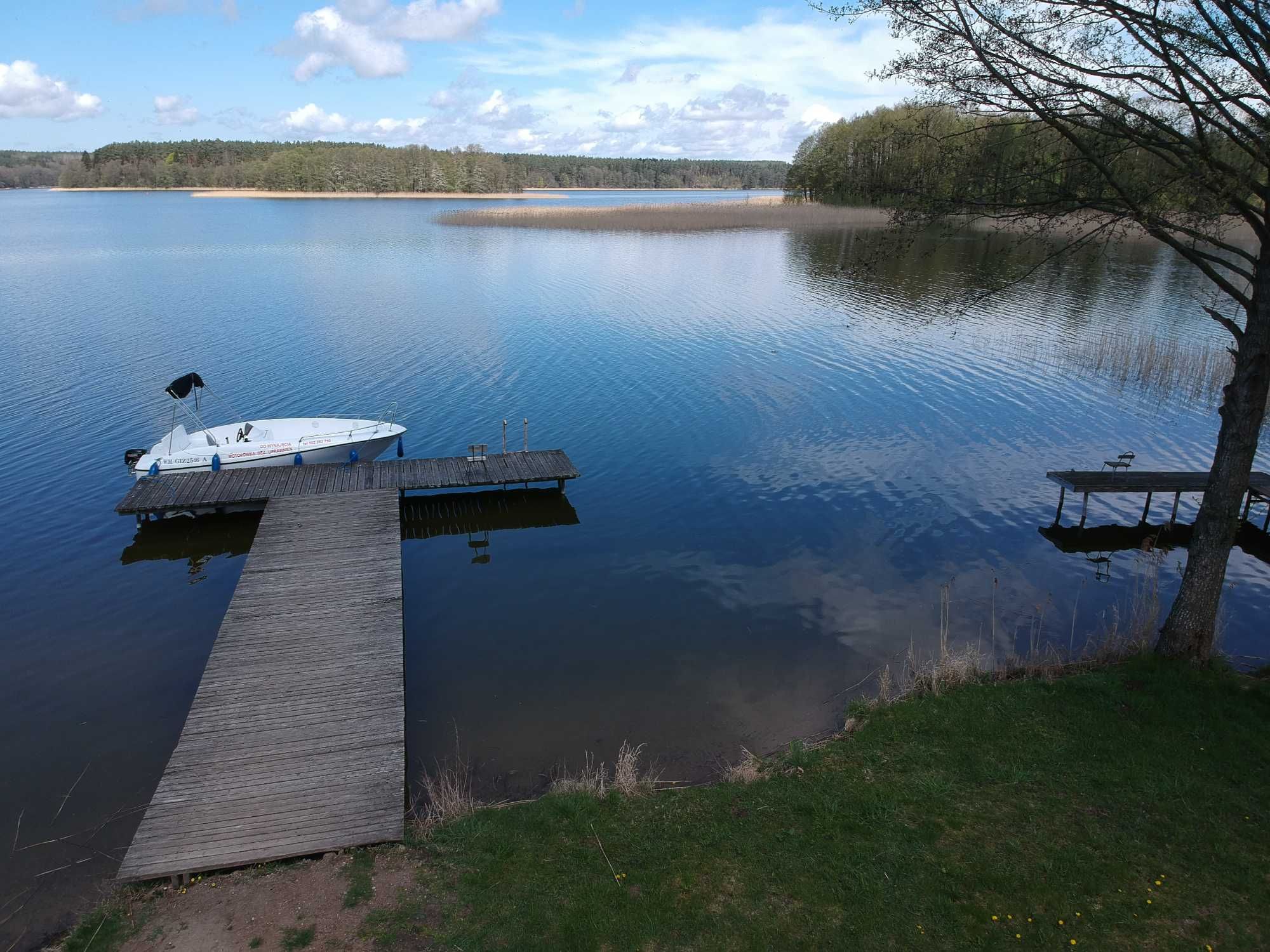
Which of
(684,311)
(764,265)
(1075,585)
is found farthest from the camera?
(764,265)

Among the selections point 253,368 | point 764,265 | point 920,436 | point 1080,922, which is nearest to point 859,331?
point 920,436

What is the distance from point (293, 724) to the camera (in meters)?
10.2

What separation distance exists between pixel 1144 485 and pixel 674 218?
6315cm

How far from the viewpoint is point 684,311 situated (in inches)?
1539

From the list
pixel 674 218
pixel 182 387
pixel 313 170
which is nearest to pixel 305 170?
pixel 313 170

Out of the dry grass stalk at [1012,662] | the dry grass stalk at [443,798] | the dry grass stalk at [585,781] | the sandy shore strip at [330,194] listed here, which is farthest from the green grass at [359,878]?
the sandy shore strip at [330,194]

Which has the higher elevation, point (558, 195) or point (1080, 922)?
point (558, 195)

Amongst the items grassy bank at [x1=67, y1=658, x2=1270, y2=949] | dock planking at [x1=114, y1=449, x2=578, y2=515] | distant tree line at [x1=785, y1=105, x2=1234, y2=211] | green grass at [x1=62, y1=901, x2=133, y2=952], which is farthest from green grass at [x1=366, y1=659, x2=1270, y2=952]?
dock planking at [x1=114, y1=449, x2=578, y2=515]

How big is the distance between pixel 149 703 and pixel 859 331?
103ft

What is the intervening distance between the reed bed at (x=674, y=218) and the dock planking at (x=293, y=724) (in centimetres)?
6129

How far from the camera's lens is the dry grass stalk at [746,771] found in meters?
9.37

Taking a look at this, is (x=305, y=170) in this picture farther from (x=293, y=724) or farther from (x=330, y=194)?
(x=293, y=724)

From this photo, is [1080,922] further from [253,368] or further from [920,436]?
[253,368]

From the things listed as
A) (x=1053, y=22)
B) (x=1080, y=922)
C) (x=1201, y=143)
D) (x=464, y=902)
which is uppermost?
(x=1053, y=22)
